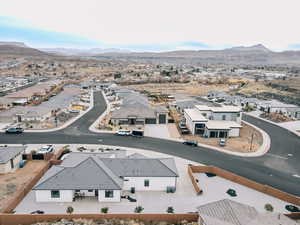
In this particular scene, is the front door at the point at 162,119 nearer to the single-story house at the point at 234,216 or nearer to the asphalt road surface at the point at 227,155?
the asphalt road surface at the point at 227,155

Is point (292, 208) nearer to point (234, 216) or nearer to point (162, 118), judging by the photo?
point (234, 216)

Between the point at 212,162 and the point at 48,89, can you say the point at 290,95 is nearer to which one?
the point at 212,162

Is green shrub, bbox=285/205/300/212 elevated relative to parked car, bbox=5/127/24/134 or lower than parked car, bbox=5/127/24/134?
lower

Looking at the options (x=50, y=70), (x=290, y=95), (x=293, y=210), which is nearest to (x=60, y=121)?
(x=293, y=210)

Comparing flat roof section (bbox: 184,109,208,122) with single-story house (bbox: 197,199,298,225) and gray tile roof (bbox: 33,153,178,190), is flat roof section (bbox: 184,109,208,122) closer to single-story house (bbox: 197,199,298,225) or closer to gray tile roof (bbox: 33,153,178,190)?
gray tile roof (bbox: 33,153,178,190)

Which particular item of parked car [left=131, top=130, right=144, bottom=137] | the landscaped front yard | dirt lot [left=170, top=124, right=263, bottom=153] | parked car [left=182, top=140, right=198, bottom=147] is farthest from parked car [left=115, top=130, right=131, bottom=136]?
the landscaped front yard

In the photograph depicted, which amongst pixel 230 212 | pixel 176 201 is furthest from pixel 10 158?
pixel 230 212

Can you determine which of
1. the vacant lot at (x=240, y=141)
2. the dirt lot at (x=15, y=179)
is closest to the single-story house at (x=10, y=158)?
the dirt lot at (x=15, y=179)
